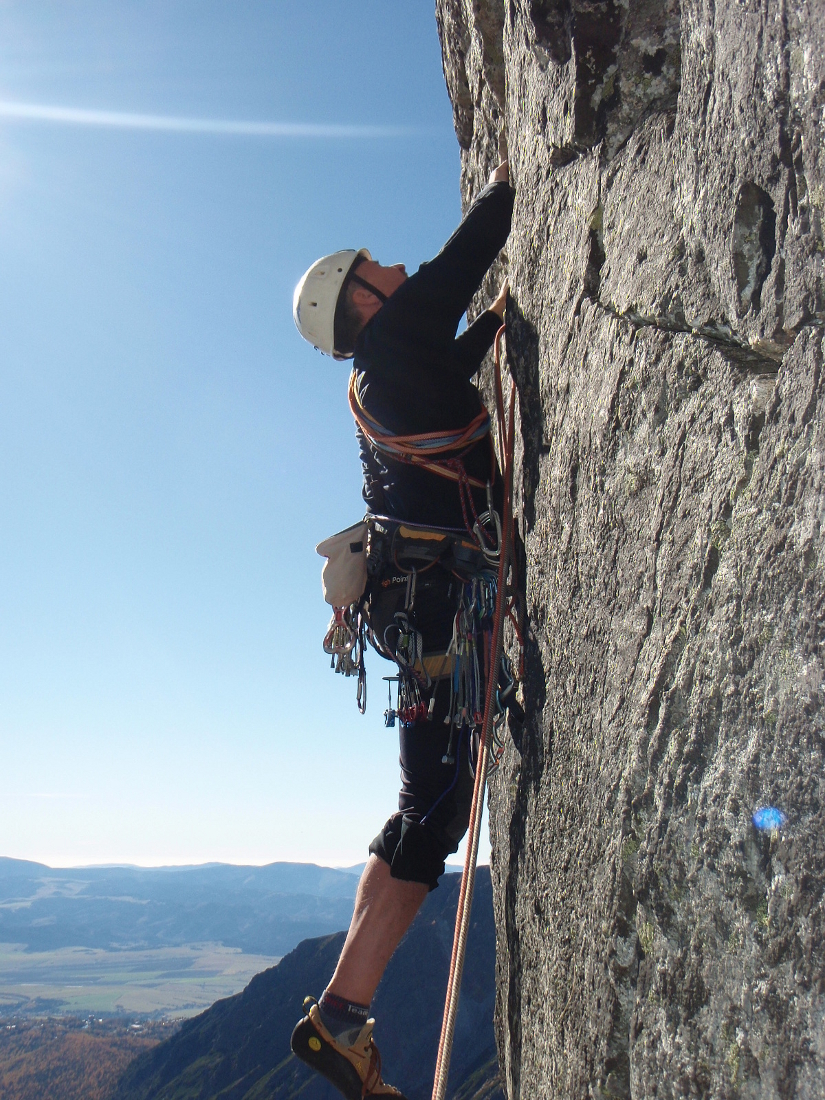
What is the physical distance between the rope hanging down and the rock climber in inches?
5.9

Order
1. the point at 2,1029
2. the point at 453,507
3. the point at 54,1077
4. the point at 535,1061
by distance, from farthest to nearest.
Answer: the point at 2,1029
the point at 54,1077
the point at 453,507
the point at 535,1061

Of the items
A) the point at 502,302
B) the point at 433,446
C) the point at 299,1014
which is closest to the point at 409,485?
the point at 433,446

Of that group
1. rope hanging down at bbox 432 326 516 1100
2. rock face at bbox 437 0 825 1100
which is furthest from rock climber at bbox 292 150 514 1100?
rock face at bbox 437 0 825 1100

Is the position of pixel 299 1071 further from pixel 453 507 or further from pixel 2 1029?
pixel 2 1029

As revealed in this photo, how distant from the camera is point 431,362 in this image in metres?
4.11

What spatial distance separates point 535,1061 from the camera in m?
3.32

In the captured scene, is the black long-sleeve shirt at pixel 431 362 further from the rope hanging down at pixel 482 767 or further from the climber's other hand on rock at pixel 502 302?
the climber's other hand on rock at pixel 502 302

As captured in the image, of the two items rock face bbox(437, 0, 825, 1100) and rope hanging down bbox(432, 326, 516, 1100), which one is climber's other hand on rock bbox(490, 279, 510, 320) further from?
rock face bbox(437, 0, 825, 1100)

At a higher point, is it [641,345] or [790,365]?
[641,345]

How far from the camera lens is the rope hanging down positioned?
297 cm

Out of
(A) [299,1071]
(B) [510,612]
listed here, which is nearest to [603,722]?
(B) [510,612]

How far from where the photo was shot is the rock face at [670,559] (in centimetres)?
208

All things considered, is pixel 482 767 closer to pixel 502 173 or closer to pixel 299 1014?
pixel 502 173

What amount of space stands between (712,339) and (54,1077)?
11143 centimetres
